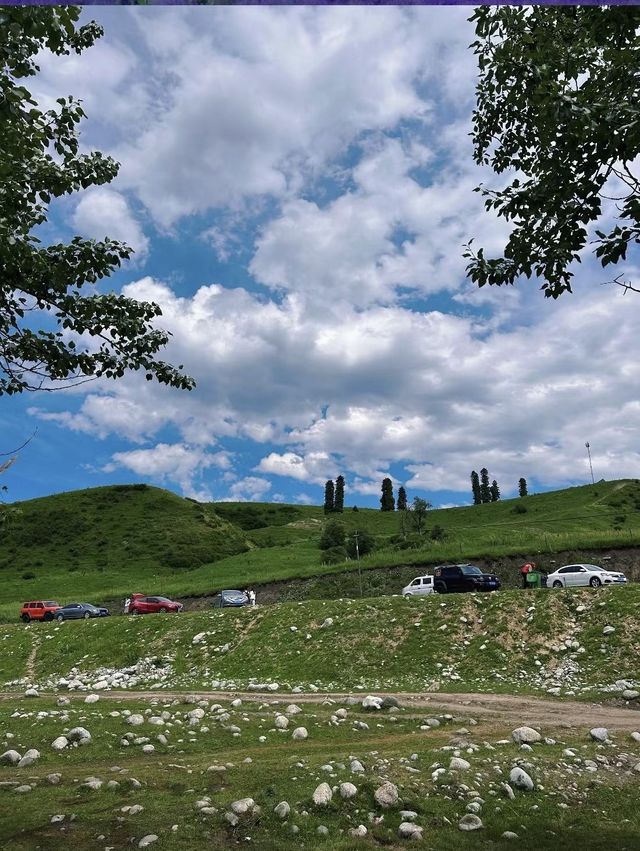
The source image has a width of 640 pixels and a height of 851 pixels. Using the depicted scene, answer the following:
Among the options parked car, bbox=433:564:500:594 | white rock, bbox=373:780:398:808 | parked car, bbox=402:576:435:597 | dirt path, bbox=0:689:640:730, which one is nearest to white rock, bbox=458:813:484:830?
white rock, bbox=373:780:398:808

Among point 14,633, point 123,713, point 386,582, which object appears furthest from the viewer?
point 386,582

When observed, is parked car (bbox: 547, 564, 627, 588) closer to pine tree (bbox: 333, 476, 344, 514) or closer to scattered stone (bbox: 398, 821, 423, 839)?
scattered stone (bbox: 398, 821, 423, 839)

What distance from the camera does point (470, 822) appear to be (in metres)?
7.25

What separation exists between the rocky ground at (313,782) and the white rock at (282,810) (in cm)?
2

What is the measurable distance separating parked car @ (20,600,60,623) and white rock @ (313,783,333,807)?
5237cm

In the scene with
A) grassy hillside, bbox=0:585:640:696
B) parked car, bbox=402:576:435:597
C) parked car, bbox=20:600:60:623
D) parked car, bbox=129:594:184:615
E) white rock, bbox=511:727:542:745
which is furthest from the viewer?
parked car, bbox=20:600:60:623

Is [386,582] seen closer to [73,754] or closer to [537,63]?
[73,754]

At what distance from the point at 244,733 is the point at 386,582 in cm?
4300

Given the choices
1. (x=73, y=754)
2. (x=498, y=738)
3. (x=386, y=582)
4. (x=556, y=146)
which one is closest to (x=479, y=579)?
(x=386, y=582)

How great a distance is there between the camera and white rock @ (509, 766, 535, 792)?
27.5 ft

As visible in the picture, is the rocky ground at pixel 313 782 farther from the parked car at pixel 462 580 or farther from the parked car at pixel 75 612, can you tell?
the parked car at pixel 75 612

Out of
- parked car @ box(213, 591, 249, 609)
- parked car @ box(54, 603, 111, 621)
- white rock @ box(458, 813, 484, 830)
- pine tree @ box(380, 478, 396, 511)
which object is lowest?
white rock @ box(458, 813, 484, 830)

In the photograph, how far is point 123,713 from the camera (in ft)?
47.2

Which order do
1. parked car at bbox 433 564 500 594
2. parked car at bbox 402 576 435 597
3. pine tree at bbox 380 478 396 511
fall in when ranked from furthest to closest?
pine tree at bbox 380 478 396 511 → parked car at bbox 402 576 435 597 → parked car at bbox 433 564 500 594
